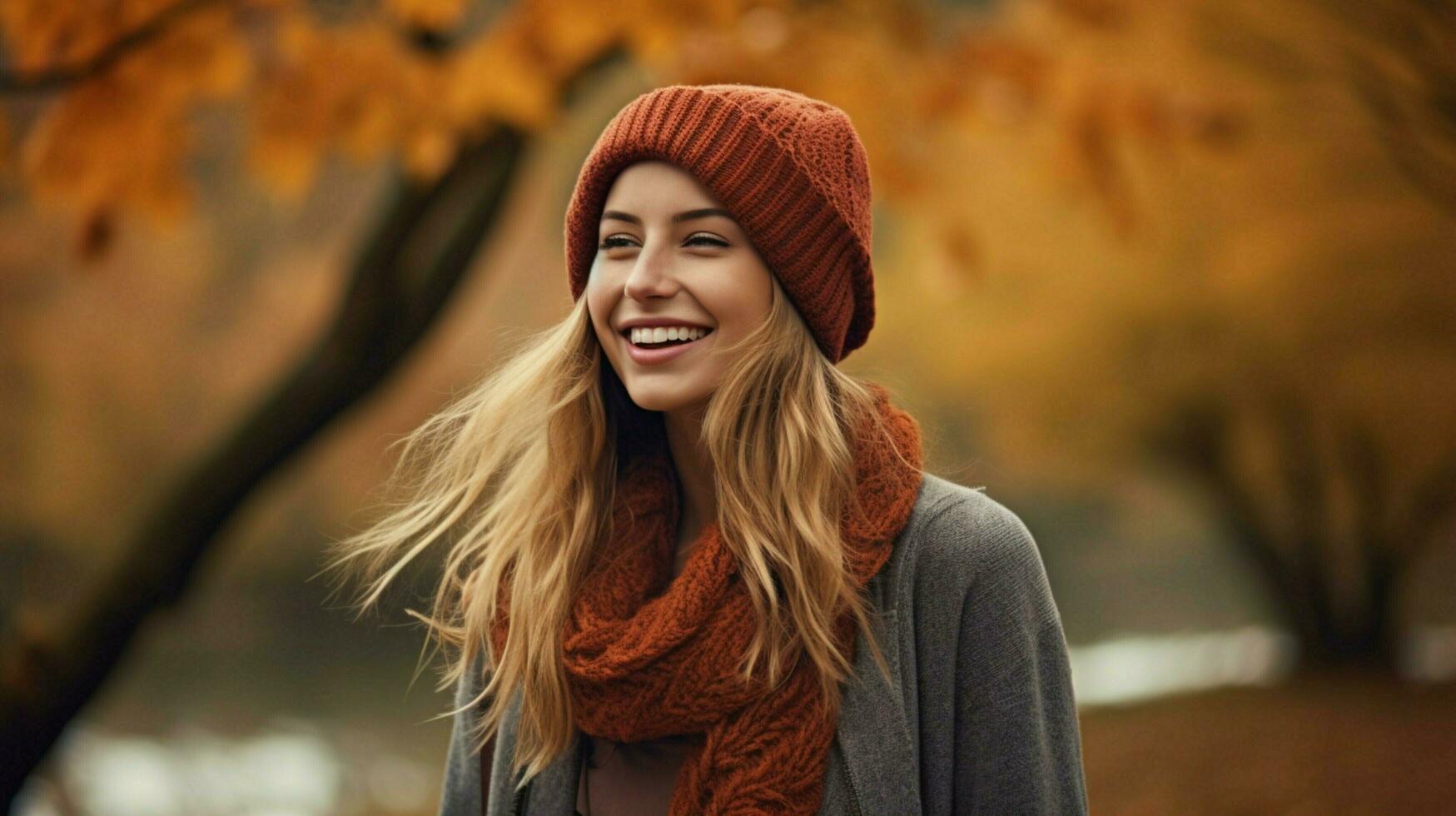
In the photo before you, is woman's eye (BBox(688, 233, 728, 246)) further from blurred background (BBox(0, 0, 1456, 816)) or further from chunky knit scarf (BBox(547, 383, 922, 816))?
blurred background (BBox(0, 0, 1456, 816))

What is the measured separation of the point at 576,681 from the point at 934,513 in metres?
0.44

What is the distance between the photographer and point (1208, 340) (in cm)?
405

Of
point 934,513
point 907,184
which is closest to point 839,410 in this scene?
point 934,513

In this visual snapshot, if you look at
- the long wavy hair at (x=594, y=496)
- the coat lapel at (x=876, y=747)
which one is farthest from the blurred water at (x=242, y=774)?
the coat lapel at (x=876, y=747)

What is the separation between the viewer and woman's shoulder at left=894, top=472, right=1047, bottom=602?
133 cm

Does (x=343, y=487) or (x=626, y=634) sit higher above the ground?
(x=626, y=634)

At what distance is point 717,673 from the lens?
133 cm

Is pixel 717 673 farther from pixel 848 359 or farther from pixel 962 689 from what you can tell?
pixel 848 359

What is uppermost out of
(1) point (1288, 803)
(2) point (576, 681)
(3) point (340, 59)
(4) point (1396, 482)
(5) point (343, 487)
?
(3) point (340, 59)

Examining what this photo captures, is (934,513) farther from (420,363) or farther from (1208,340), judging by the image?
(1208,340)

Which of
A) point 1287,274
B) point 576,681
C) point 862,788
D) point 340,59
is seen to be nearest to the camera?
point 862,788

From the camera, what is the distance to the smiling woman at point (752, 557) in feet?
4.32

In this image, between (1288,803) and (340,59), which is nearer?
(340,59)

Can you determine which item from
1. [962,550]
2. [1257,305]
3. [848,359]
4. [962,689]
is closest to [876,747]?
[962,689]
